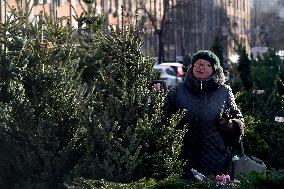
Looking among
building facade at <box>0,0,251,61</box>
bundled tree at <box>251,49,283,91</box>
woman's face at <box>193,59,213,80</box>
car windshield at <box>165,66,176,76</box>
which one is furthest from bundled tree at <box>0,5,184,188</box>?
building facade at <box>0,0,251,61</box>

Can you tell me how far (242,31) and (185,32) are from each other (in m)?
26.7

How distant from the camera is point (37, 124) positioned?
16.6ft

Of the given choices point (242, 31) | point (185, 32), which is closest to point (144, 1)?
point (185, 32)

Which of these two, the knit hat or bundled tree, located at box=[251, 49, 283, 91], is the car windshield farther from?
the knit hat

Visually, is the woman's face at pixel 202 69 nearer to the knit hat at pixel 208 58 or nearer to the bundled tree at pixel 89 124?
the knit hat at pixel 208 58

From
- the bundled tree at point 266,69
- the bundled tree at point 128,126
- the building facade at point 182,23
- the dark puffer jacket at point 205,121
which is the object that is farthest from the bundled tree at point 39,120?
the building facade at point 182,23

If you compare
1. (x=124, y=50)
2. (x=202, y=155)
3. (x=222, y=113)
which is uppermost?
(x=124, y=50)

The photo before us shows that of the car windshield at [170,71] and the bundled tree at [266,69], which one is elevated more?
the bundled tree at [266,69]

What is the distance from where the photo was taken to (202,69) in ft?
15.9

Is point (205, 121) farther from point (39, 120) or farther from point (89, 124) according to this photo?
point (39, 120)

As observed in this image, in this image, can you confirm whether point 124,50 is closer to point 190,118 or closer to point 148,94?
point 148,94

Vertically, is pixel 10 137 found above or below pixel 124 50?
below

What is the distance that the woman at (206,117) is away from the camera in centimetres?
478

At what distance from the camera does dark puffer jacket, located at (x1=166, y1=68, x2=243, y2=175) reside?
4.79 m
